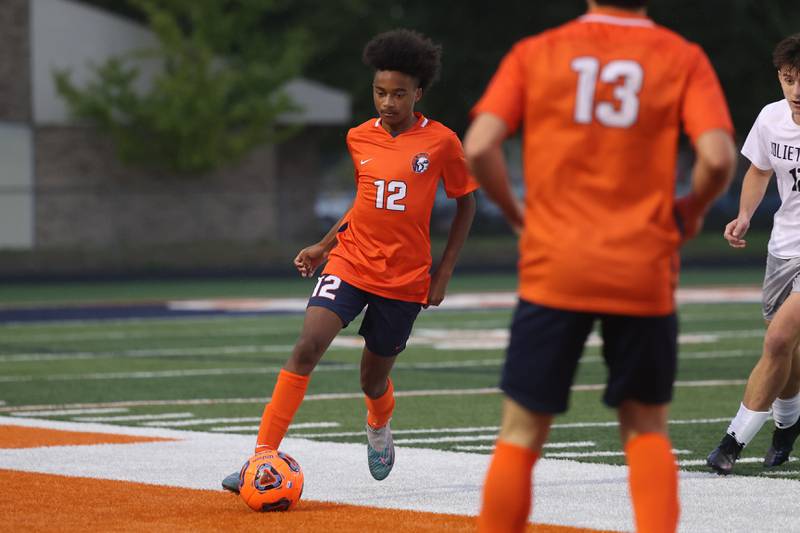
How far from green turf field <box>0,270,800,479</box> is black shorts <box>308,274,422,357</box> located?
1.59m

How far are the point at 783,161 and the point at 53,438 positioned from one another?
450cm

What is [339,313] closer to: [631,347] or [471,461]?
[471,461]

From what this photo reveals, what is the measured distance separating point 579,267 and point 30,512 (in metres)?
3.17

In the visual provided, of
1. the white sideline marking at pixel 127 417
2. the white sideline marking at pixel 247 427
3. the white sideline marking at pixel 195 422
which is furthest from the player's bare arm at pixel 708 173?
the white sideline marking at pixel 127 417

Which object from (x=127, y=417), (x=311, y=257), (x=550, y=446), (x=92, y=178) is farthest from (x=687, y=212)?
(x=92, y=178)

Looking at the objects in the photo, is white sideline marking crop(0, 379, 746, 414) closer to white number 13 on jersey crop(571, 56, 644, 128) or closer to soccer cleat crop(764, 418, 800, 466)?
soccer cleat crop(764, 418, 800, 466)

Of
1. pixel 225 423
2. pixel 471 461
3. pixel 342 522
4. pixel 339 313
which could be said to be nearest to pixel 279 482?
pixel 342 522

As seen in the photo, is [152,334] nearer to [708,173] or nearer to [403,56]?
[403,56]

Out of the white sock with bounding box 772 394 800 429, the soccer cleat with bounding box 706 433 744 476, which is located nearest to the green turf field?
the soccer cleat with bounding box 706 433 744 476

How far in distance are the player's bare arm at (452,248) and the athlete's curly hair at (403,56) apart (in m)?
0.65

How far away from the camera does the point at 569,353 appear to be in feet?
16.0

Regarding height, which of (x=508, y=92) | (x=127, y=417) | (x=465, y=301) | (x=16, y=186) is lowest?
(x=16, y=186)

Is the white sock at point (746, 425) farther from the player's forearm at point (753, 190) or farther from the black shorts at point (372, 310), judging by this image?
the black shorts at point (372, 310)

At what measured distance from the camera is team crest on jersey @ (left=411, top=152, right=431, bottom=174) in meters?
7.63
